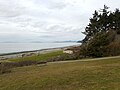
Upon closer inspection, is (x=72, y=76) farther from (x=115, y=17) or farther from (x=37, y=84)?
(x=115, y=17)

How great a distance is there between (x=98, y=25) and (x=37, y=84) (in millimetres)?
39549

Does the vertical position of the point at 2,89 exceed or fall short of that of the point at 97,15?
it falls short

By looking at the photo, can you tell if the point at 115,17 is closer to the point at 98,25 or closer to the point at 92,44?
the point at 98,25

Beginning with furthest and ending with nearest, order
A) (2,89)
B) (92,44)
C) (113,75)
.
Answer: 1. (92,44)
2. (113,75)
3. (2,89)

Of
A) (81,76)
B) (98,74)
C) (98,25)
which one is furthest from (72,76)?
(98,25)

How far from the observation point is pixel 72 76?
46.0 feet

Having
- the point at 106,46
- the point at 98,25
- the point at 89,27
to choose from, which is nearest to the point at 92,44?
the point at 106,46

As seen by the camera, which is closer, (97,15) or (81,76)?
(81,76)

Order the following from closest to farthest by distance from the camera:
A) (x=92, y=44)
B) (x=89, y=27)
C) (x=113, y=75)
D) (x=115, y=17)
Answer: (x=113, y=75) < (x=92, y=44) < (x=115, y=17) < (x=89, y=27)

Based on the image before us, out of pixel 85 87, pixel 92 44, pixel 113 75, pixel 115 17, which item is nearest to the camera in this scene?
pixel 85 87

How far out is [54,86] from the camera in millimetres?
12188

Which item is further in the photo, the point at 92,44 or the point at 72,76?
the point at 92,44

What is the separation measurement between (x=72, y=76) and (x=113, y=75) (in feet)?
7.34

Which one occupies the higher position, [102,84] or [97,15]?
[97,15]
